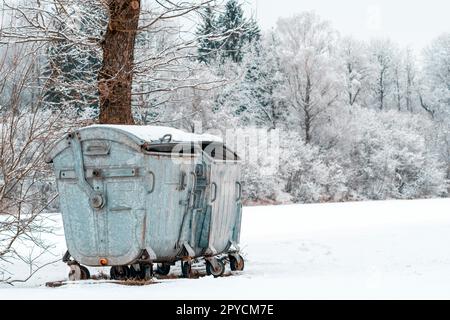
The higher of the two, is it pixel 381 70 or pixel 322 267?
pixel 381 70

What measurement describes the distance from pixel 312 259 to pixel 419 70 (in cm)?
5123

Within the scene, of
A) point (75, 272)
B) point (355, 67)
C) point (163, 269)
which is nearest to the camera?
point (75, 272)

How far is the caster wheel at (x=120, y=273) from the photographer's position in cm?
778

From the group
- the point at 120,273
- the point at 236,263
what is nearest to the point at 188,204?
the point at 120,273

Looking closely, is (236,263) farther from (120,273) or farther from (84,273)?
(84,273)

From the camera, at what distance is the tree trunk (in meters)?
9.41

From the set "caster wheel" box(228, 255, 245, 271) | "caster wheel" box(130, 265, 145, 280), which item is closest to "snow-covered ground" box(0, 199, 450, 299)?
"caster wheel" box(228, 255, 245, 271)

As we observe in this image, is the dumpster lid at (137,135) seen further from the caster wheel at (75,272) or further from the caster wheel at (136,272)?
the caster wheel at (136,272)

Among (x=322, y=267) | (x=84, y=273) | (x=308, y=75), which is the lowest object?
(x=322, y=267)

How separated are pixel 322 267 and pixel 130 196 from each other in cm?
340

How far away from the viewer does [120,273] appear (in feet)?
25.8

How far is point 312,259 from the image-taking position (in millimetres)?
11078

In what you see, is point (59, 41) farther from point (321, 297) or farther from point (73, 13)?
point (321, 297)
